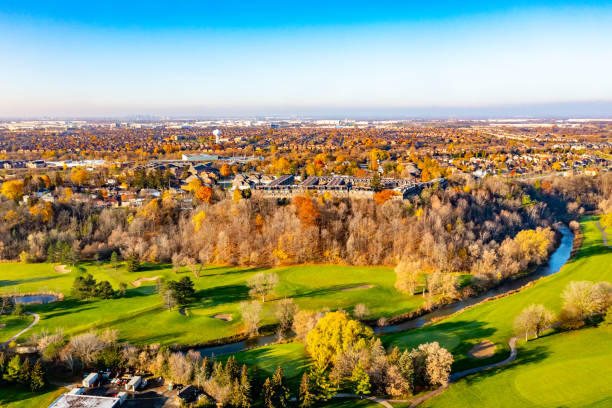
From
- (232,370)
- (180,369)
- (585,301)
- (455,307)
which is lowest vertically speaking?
(455,307)

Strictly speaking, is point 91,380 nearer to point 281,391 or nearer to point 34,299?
point 281,391

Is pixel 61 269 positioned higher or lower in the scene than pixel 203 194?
lower

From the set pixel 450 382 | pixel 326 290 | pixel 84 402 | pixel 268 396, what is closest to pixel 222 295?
pixel 326 290

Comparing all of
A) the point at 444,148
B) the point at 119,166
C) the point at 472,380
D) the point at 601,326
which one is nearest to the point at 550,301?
the point at 601,326

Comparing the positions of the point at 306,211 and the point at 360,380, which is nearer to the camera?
the point at 360,380

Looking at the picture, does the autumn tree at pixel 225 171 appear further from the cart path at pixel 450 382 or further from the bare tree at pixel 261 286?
the cart path at pixel 450 382

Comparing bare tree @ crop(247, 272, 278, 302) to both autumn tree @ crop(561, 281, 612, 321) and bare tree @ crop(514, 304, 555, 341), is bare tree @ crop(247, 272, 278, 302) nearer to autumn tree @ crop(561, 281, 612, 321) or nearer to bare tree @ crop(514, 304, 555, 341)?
bare tree @ crop(514, 304, 555, 341)
